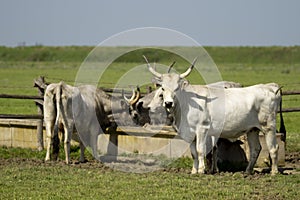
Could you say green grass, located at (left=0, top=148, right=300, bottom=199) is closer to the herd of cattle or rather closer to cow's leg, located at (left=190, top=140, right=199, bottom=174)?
cow's leg, located at (left=190, top=140, right=199, bottom=174)

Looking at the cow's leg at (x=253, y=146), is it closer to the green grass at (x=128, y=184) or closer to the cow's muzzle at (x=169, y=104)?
the green grass at (x=128, y=184)

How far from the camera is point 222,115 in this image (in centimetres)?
1309

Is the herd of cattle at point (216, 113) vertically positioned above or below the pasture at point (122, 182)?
above

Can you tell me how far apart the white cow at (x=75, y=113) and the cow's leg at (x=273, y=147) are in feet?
13.3

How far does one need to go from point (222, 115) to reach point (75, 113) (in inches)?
133

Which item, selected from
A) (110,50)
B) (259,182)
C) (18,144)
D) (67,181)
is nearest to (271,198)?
(259,182)

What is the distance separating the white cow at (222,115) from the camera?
12992 millimetres

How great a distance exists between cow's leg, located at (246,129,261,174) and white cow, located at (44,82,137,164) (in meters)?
3.66

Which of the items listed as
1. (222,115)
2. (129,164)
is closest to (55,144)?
(129,164)

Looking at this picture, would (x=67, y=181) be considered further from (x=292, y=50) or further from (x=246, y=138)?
(x=292, y=50)

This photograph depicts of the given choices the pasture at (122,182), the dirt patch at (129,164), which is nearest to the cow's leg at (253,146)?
the dirt patch at (129,164)

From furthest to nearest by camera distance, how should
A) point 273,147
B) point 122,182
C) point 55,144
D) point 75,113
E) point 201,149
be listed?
point 55,144, point 75,113, point 273,147, point 201,149, point 122,182

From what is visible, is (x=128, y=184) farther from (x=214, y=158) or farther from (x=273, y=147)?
(x=273, y=147)

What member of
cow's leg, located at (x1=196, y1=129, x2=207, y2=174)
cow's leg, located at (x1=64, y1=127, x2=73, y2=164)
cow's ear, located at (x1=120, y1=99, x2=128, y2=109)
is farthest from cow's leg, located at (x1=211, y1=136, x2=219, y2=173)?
cow's ear, located at (x1=120, y1=99, x2=128, y2=109)
